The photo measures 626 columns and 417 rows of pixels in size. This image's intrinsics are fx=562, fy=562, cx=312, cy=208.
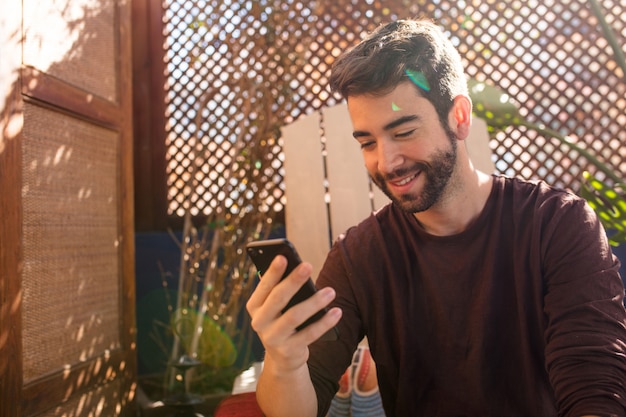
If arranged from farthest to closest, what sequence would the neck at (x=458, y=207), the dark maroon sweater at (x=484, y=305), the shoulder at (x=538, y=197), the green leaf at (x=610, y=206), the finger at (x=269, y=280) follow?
the green leaf at (x=610, y=206)
the neck at (x=458, y=207)
the shoulder at (x=538, y=197)
the dark maroon sweater at (x=484, y=305)
the finger at (x=269, y=280)

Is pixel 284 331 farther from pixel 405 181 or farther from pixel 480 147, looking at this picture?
pixel 480 147

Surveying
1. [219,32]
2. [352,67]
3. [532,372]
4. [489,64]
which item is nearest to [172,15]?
[219,32]

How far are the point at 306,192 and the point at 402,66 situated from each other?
1.19 m

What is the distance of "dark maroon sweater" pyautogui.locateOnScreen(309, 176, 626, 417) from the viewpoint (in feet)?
3.62

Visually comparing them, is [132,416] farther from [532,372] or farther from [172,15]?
[172,15]

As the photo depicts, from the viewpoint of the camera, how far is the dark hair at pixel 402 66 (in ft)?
4.14

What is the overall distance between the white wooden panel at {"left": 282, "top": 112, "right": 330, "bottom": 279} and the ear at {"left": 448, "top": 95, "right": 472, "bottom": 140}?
3.51 ft

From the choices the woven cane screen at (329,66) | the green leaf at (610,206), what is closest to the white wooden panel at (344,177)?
the woven cane screen at (329,66)

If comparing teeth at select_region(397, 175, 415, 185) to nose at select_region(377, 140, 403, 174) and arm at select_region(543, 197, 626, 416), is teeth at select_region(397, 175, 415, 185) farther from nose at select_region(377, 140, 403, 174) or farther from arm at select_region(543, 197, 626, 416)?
arm at select_region(543, 197, 626, 416)

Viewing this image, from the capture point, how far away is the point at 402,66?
50.1 inches

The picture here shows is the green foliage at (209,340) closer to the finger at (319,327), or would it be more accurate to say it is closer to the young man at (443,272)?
the young man at (443,272)

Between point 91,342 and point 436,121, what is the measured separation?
1.70m

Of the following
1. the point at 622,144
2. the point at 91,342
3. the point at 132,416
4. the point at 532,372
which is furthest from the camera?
the point at 622,144

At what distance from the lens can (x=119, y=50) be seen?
255 centimetres
